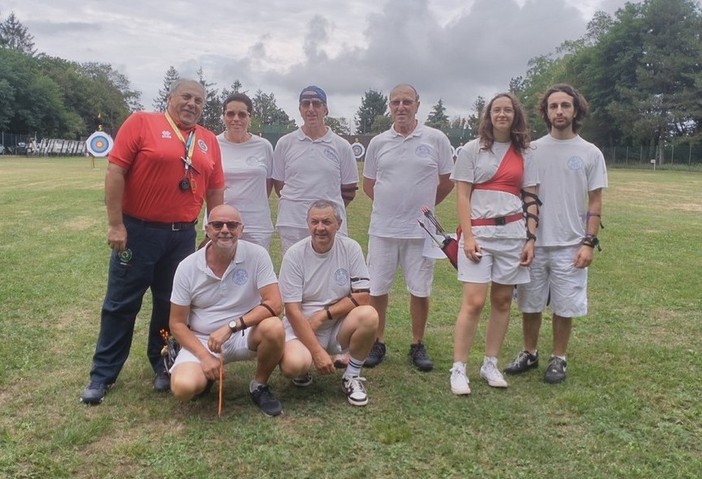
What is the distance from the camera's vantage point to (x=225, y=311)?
388cm

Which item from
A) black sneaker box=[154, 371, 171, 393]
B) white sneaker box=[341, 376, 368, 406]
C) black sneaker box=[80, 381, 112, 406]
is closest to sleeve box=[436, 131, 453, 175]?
white sneaker box=[341, 376, 368, 406]

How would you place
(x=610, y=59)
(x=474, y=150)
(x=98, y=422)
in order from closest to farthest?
(x=98, y=422)
(x=474, y=150)
(x=610, y=59)

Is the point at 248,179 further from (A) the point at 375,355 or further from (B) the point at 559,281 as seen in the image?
(B) the point at 559,281

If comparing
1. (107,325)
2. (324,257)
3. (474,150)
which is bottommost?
(107,325)

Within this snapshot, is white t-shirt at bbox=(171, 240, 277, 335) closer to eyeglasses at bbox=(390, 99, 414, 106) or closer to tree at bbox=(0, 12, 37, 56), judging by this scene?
eyeglasses at bbox=(390, 99, 414, 106)

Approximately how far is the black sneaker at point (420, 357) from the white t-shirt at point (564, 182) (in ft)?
3.95

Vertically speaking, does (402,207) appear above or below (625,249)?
above

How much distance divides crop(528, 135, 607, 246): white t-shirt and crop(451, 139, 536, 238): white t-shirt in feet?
0.45

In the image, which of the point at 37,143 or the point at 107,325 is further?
the point at 37,143

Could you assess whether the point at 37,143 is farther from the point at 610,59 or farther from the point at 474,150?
the point at 474,150

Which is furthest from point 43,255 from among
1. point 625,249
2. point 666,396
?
point 625,249

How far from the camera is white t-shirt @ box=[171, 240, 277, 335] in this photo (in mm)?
3789

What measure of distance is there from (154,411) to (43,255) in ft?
19.8

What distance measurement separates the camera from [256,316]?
3.75 metres
